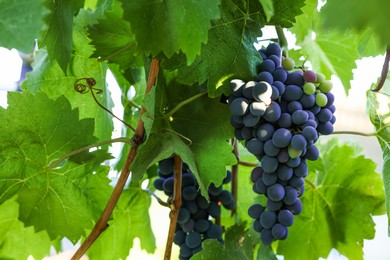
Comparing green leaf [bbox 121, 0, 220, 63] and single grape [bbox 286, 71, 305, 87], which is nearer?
green leaf [bbox 121, 0, 220, 63]

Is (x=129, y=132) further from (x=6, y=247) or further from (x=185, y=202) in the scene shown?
(x=6, y=247)

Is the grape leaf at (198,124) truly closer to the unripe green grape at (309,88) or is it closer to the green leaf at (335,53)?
the unripe green grape at (309,88)

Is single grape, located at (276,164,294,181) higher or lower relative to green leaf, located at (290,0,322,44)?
lower

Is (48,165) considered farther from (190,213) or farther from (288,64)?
(288,64)

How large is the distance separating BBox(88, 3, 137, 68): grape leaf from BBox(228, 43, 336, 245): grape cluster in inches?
8.0

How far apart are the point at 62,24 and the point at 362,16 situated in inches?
20.0

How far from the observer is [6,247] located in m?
0.85

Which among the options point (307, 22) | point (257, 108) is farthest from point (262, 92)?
point (307, 22)

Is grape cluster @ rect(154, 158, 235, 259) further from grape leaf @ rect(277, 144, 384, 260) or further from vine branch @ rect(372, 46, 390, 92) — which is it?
vine branch @ rect(372, 46, 390, 92)

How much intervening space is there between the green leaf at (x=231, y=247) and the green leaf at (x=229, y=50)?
247mm

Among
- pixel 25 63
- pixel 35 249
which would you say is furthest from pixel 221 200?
pixel 25 63

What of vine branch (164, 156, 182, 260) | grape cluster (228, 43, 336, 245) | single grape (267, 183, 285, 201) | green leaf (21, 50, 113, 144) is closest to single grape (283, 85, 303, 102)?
grape cluster (228, 43, 336, 245)

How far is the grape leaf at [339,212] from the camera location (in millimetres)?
935

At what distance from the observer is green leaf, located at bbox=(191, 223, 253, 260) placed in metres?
0.81
